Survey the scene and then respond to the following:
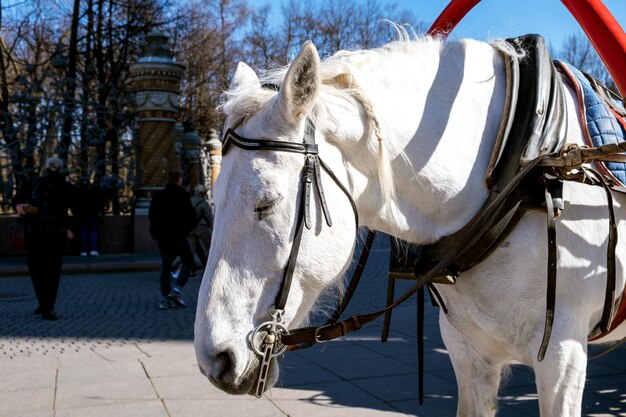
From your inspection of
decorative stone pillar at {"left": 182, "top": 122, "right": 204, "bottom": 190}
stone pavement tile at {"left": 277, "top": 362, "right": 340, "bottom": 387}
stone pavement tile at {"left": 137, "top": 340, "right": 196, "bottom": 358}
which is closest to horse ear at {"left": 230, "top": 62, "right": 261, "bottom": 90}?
stone pavement tile at {"left": 277, "top": 362, "right": 340, "bottom": 387}

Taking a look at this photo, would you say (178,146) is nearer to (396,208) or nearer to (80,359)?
(80,359)

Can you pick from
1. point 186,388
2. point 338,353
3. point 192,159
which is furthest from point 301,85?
point 192,159

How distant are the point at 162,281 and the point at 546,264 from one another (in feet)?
25.9

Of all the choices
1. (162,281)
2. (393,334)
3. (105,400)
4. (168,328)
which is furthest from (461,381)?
(162,281)

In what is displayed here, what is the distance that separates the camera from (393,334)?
273 inches

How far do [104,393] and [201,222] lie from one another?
6.88 metres

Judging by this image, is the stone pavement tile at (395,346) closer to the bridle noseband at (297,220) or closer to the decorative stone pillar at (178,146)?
the bridle noseband at (297,220)

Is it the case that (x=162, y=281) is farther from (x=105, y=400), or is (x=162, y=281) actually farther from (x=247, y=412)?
(x=247, y=412)

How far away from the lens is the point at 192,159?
19.4 meters

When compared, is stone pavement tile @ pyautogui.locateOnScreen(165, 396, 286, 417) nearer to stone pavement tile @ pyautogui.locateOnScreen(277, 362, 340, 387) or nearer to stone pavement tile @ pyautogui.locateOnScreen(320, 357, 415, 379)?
stone pavement tile @ pyautogui.locateOnScreen(277, 362, 340, 387)

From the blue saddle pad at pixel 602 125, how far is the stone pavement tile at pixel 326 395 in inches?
117

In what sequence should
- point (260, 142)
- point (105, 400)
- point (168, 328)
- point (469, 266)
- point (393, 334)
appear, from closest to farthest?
point (260, 142) < point (469, 266) < point (105, 400) < point (393, 334) < point (168, 328)

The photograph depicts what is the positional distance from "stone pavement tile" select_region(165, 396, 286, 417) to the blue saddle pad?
2993 millimetres

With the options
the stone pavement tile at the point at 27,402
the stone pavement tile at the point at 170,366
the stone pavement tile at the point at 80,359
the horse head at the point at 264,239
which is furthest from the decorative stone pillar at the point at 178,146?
the horse head at the point at 264,239
